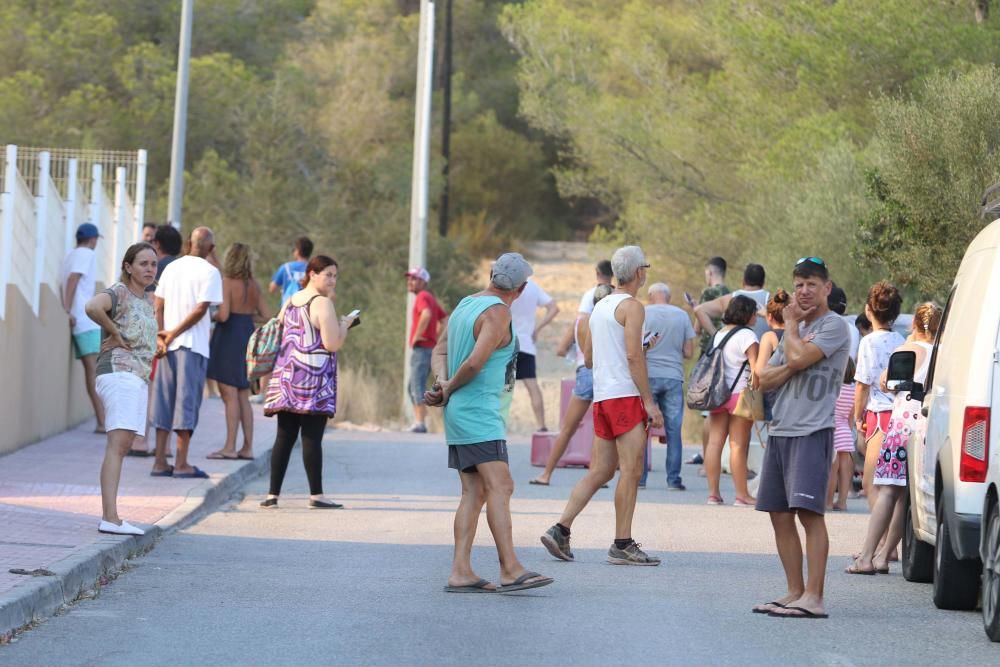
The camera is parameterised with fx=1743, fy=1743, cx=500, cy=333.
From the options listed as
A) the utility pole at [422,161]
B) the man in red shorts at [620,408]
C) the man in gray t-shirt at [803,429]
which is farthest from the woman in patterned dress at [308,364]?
the utility pole at [422,161]

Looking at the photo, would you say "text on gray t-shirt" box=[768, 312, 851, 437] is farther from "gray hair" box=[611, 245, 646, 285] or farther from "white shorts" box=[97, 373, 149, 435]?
"white shorts" box=[97, 373, 149, 435]

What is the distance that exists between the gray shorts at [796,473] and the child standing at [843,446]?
17.7 ft

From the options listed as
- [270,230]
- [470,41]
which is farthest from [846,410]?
[470,41]

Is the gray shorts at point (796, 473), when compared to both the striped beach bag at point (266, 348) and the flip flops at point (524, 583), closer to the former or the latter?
the flip flops at point (524, 583)

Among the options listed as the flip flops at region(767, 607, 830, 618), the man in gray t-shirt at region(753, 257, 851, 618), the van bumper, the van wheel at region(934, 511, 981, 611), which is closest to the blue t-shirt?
the man in gray t-shirt at region(753, 257, 851, 618)

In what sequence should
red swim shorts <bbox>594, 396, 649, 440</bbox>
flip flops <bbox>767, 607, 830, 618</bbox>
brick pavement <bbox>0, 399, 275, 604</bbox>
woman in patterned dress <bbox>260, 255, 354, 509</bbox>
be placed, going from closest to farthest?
flip flops <bbox>767, 607, 830, 618</bbox>, brick pavement <bbox>0, 399, 275, 604</bbox>, red swim shorts <bbox>594, 396, 649, 440</bbox>, woman in patterned dress <bbox>260, 255, 354, 509</bbox>

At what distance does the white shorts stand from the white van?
4.79 metres

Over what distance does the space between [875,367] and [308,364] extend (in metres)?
4.26

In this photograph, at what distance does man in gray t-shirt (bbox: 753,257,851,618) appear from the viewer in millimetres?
9039

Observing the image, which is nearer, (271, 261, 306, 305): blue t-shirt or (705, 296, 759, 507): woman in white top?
(705, 296, 759, 507): woman in white top

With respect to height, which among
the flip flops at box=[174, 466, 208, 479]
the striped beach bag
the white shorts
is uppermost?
the striped beach bag

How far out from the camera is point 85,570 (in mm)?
9664

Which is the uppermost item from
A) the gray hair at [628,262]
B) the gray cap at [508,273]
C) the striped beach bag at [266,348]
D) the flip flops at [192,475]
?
the gray hair at [628,262]

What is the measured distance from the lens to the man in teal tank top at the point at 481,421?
31.9 feet
